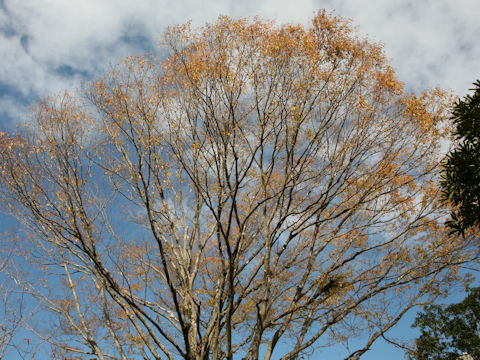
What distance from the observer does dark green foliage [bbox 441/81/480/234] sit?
619cm

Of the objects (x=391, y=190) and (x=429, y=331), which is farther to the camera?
(x=429, y=331)

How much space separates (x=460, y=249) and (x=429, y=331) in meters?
7.38

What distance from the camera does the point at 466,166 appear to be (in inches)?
243

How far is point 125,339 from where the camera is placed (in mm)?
8719

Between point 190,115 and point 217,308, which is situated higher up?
point 190,115

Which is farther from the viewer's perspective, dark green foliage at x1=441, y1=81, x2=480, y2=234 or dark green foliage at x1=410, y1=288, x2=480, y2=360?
dark green foliage at x1=410, y1=288, x2=480, y2=360

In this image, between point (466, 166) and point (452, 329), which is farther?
point (452, 329)

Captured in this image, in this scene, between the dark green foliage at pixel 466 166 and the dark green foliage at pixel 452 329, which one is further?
the dark green foliage at pixel 452 329

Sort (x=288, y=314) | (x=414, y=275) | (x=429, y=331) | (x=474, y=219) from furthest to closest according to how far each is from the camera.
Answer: (x=429, y=331)
(x=414, y=275)
(x=288, y=314)
(x=474, y=219)

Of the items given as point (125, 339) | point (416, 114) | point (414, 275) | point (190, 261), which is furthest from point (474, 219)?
point (125, 339)

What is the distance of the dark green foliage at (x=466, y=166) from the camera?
20.3ft

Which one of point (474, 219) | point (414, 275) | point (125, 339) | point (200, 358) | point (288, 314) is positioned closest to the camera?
point (474, 219)

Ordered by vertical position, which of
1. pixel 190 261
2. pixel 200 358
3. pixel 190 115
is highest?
pixel 190 115

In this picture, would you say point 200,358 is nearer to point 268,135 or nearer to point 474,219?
point 268,135
